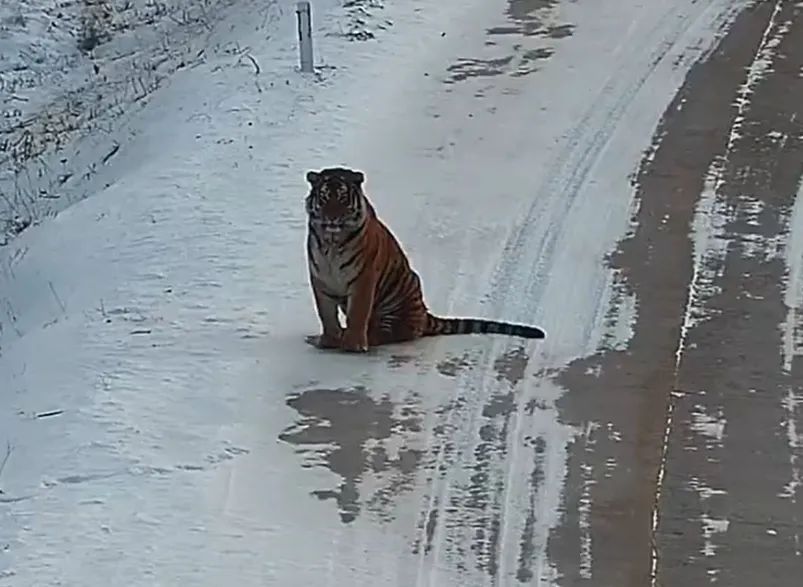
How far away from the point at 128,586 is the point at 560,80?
23.6 ft

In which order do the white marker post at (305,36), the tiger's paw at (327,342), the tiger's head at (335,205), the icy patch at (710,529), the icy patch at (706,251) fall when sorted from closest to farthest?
the icy patch at (710,529), the tiger's head at (335,205), the tiger's paw at (327,342), the icy patch at (706,251), the white marker post at (305,36)

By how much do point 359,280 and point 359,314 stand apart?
211mm

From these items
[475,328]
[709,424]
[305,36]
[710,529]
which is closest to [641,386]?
[709,424]

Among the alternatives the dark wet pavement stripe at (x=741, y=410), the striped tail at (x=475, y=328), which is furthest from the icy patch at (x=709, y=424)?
the striped tail at (x=475, y=328)

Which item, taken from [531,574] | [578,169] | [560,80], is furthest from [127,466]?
[560,80]

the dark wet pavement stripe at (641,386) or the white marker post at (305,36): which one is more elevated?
the white marker post at (305,36)

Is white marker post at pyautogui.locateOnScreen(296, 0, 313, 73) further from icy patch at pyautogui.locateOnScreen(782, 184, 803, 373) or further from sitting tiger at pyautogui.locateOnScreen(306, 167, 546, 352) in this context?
sitting tiger at pyautogui.locateOnScreen(306, 167, 546, 352)

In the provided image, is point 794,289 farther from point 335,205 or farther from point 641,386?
point 335,205

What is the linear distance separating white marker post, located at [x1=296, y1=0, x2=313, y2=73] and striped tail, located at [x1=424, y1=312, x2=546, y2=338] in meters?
4.46

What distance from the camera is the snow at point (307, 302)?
634 centimetres

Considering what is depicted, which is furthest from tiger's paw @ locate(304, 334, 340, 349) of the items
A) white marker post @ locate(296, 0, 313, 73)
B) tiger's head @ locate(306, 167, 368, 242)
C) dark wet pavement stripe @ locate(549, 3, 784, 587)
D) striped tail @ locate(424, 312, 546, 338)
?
white marker post @ locate(296, 0, 313, 73)

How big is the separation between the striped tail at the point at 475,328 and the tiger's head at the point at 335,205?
840 millimetres

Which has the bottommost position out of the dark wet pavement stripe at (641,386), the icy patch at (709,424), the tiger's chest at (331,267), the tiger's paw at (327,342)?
the icy patch at (709,424)

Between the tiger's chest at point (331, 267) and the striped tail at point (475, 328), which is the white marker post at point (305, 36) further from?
the tiger's chest at point (331, 267)
